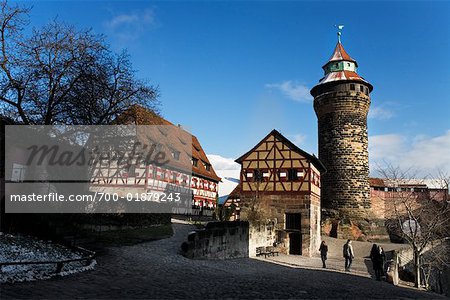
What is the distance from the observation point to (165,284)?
32.7ft

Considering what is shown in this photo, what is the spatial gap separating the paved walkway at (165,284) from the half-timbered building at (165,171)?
35.7 feet

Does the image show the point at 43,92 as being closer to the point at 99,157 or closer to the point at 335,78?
the point at 99,157

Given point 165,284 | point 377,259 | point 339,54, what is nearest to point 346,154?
point 339,54

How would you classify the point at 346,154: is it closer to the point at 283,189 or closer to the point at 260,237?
the point at 283,189

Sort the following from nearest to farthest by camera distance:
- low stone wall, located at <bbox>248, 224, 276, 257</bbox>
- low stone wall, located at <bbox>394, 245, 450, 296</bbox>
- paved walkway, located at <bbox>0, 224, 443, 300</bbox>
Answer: paved walkway, located at <bbox>0, 224, 443, 300</bbox> < low stone wall, located at <bbox>248, 224, 276, 257</bbox> < low stone wall, located at <bbox>394, 245, 450, 296</bbox>

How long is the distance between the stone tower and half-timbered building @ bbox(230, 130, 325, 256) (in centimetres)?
970

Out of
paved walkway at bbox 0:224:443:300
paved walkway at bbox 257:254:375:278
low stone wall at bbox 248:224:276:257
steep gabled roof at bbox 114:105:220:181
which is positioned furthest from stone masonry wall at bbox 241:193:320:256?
paved walkway at bbox 0:224:443:300

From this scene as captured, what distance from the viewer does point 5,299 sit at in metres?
7.16

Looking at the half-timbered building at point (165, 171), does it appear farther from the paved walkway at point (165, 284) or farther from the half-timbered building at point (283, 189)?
the paved walkway at point (165, 284)

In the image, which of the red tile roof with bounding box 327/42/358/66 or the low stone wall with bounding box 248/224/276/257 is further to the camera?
the red tile roof with bounding box 327/42/358/66

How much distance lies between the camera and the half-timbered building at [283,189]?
27141 mm

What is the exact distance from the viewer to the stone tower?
38.3 meters

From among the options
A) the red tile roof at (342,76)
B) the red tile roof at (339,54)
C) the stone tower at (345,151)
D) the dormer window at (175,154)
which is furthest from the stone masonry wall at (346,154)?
the dormer window at (175,154)

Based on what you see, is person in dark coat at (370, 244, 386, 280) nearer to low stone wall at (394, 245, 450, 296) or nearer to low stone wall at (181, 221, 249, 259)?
low stone wall at (181, 221, 249, 259)
